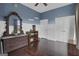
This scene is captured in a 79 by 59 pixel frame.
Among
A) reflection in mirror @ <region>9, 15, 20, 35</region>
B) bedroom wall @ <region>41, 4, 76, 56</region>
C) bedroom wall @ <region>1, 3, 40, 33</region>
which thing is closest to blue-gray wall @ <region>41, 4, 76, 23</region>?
bedroom wall @ <region>41, 4, 76, 56</region>

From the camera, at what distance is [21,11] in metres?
1.88

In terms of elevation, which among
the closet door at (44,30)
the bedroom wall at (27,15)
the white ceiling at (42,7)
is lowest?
the closet door at (44,30)

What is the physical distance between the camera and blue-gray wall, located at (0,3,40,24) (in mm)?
1835

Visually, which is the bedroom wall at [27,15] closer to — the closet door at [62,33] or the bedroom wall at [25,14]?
the bedroom wall at [25,14]

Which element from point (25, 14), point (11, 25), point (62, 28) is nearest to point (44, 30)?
point (62, 28)

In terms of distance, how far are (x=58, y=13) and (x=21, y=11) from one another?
613 millimetres

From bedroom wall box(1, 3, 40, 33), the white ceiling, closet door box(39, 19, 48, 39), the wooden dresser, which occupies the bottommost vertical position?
the wooden dresser

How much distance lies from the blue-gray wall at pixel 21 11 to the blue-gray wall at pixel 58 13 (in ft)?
0.50

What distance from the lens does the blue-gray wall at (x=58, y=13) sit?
186 cm

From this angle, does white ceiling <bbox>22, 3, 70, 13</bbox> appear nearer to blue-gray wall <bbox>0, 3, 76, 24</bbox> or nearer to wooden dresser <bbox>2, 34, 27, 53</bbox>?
blue-gray wall <bbox>0, 3, 76, 24</bbox>

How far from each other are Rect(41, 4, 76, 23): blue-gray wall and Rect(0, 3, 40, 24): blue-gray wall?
0.15 meters

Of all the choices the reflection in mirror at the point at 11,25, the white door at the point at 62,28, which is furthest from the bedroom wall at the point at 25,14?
the white door at the point at 62,28

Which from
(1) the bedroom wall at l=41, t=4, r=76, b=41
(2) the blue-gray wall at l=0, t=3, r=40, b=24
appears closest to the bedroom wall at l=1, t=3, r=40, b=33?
(2) the blue-gray wall at l=0, t=3, r=40, b=24

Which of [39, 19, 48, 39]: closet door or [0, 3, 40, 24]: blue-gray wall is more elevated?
[0, 3, 40, 24]: blue-gray wall
